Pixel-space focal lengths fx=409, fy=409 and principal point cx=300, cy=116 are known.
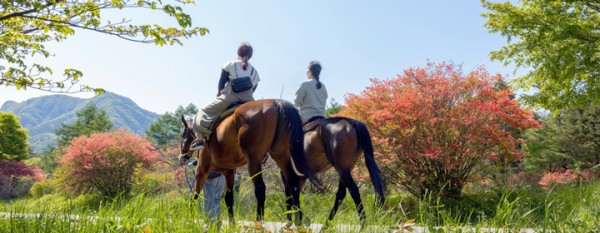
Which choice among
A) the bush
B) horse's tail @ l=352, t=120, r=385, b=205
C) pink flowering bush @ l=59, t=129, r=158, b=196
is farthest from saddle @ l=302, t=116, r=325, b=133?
the bush

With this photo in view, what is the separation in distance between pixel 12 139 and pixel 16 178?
5.85m

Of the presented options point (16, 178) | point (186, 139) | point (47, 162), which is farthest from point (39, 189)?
point (186, 139)

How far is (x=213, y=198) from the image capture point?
6090 mm

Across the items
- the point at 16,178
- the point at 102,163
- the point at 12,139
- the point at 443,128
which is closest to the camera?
the point at 443,128

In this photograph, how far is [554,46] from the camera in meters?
12.3

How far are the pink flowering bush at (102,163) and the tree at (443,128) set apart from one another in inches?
426

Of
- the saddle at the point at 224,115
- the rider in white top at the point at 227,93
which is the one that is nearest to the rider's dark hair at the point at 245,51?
the rider in white top at the point at 227,93

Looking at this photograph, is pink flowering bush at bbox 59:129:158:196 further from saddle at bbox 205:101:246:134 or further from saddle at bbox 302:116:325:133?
saddle at bbox 205:101:246:134

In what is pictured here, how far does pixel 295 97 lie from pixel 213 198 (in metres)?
1.99

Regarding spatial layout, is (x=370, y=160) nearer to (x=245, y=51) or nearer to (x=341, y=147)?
(x=341, y=147)

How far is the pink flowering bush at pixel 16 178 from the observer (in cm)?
2606

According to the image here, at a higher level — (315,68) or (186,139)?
(315,68)

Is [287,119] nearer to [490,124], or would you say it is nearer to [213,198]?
[213,198]

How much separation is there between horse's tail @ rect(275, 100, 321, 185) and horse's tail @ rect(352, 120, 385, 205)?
869 mm
